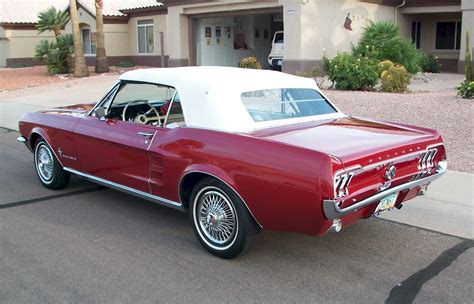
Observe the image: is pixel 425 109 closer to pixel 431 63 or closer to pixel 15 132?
pixel 15 132

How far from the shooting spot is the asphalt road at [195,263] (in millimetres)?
4047

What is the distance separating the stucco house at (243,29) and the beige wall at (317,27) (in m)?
0.04

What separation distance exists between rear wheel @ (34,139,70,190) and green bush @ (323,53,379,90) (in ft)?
32.4

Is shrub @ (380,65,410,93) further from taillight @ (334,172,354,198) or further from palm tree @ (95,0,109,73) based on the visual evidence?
palm tree @ (95,0,109,73)

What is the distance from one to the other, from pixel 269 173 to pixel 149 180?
153 centimetres

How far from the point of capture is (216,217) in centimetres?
470

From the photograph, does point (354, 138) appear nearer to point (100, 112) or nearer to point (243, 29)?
point (100, 112)

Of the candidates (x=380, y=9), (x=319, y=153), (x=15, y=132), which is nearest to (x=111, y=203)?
(x=319, y=153)

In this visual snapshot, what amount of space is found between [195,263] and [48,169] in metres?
3.11

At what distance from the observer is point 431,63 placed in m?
23.2

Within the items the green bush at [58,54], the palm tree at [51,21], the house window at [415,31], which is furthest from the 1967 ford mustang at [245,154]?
the palm tree at [51,21]

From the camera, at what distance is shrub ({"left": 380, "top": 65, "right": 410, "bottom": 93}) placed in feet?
46.8

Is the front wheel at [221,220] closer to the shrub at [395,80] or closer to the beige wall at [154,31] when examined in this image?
the shrub at [395,80]

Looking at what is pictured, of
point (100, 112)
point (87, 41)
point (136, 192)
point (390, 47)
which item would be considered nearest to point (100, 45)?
point (87, 41)
